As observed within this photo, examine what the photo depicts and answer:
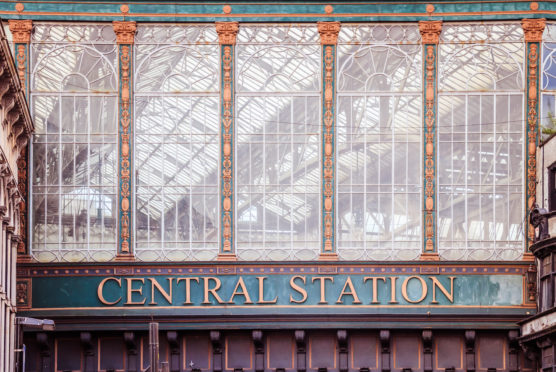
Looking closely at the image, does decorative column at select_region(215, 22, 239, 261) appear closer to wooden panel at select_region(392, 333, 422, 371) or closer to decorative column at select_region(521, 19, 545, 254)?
wooden panel at select_region(392, 333, 422, 371)

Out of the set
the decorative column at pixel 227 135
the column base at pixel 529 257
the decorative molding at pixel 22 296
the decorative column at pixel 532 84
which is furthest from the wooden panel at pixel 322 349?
the decorative molding at pixel 22 296

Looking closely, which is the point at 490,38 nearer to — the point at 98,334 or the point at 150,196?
the point at 150,196

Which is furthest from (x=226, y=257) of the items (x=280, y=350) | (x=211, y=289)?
(x=280, y=350)

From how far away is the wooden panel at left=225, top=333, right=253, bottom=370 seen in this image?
49.8m

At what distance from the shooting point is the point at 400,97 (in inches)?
2000

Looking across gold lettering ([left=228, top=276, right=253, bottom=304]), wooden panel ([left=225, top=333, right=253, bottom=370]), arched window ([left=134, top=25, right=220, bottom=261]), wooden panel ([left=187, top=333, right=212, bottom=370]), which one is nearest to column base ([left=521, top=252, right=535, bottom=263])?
gold lettering ([left=228, top=276, right=253, bottom=304])

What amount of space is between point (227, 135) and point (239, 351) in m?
6.37

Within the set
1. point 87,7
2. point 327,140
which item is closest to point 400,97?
point 327,140

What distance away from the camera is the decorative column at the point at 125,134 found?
164ft

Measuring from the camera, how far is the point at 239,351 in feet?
164

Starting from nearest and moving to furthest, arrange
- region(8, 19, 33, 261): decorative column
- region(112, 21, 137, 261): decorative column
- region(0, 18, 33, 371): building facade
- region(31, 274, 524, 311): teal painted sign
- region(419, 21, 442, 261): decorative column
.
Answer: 1. region(0, 18, 33, 371): building facade
2. region(31, 274, 524, 311): teal painted sign
3. region(8, 19, 33, 261): decorative column
4. region(112, 21, 137, 261): decorative column
5. region(419, 21, 442, 261): decorative column

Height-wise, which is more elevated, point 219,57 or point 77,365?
point 219,57

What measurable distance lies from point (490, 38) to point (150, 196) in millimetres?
11144

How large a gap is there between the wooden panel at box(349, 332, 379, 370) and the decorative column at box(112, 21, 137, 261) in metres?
6.97
